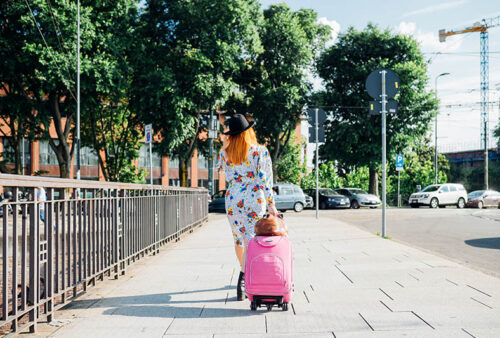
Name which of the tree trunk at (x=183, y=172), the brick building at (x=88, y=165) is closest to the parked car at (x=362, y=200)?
the tree trunk at (x=183, y=172)

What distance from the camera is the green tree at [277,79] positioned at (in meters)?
30.2

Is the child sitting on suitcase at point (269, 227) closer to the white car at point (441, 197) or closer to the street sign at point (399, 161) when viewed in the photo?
the street sign at point (399, 161)

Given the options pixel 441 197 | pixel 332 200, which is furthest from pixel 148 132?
pixel 441 197

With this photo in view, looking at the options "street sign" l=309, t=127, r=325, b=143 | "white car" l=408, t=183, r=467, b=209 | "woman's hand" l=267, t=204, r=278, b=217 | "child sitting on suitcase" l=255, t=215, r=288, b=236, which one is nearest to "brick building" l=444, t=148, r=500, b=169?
"white car" l=408, t=183, r=467, b=209

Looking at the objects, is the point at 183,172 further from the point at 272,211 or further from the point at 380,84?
the point at 272,211

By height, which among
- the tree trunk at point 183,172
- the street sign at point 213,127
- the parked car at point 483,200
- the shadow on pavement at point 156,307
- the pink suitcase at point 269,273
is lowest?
the parked car at point 483,200

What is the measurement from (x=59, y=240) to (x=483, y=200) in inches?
1305

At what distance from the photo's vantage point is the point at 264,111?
99.8 feet

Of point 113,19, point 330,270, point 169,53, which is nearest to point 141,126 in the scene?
point 169,53

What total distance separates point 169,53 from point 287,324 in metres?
22.3

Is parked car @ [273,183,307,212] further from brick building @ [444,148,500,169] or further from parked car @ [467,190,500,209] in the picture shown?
brick building @ [444,148,500,169]

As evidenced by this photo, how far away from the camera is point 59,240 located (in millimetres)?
4117

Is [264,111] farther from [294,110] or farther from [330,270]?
[330,270]

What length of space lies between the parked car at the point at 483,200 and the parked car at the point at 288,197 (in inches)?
525
